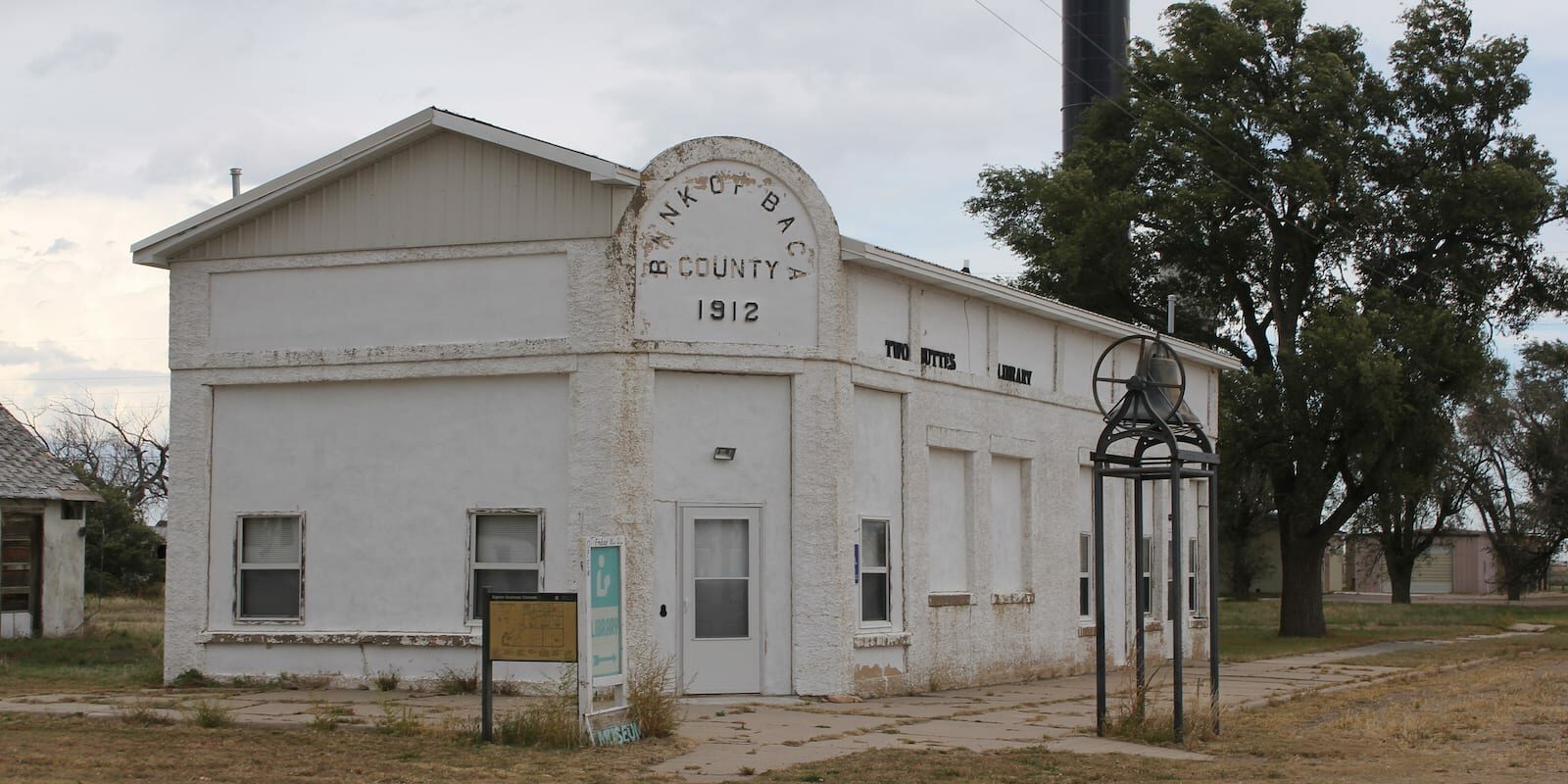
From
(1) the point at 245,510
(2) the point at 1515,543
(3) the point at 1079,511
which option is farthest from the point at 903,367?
(2) the point at 1515,543

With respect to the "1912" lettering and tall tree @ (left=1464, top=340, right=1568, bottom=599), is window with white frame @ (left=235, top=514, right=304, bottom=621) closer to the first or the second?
the "1912" lettering

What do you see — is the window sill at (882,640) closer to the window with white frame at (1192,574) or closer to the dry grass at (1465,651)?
the window with white frame at (1192,574)

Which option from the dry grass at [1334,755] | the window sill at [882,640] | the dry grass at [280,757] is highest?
the window sill at [882,640]

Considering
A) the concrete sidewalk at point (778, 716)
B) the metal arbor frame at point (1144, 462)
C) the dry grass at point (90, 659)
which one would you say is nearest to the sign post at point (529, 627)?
the concrete sidewalk at point (778, 716)

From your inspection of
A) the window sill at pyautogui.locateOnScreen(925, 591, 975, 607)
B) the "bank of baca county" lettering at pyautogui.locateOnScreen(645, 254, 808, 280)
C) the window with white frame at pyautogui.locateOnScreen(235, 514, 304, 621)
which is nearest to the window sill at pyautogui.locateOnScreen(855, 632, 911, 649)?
Result: the window sill at pyautogui.locateOnScreen(925, 591, 975, 607)

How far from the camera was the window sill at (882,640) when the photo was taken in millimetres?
18125

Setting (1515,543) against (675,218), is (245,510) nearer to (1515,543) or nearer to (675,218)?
(675,218)

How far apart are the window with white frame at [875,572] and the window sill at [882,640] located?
21 centimetres

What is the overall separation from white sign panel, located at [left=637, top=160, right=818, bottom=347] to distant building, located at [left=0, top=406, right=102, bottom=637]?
1472 cm

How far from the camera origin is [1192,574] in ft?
93.9

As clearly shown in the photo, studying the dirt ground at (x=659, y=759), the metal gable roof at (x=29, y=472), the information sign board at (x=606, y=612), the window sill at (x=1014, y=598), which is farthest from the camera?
the metal gable roof at (x=29, y=472)

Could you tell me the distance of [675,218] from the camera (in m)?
17.5

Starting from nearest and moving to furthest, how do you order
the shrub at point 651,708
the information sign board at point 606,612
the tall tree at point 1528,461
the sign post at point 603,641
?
the sign post at point 603,641
the information sign board at point 606,612
the shrub at point 651,708
the tall tree at point 1528,461

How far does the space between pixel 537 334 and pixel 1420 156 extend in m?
24.1
